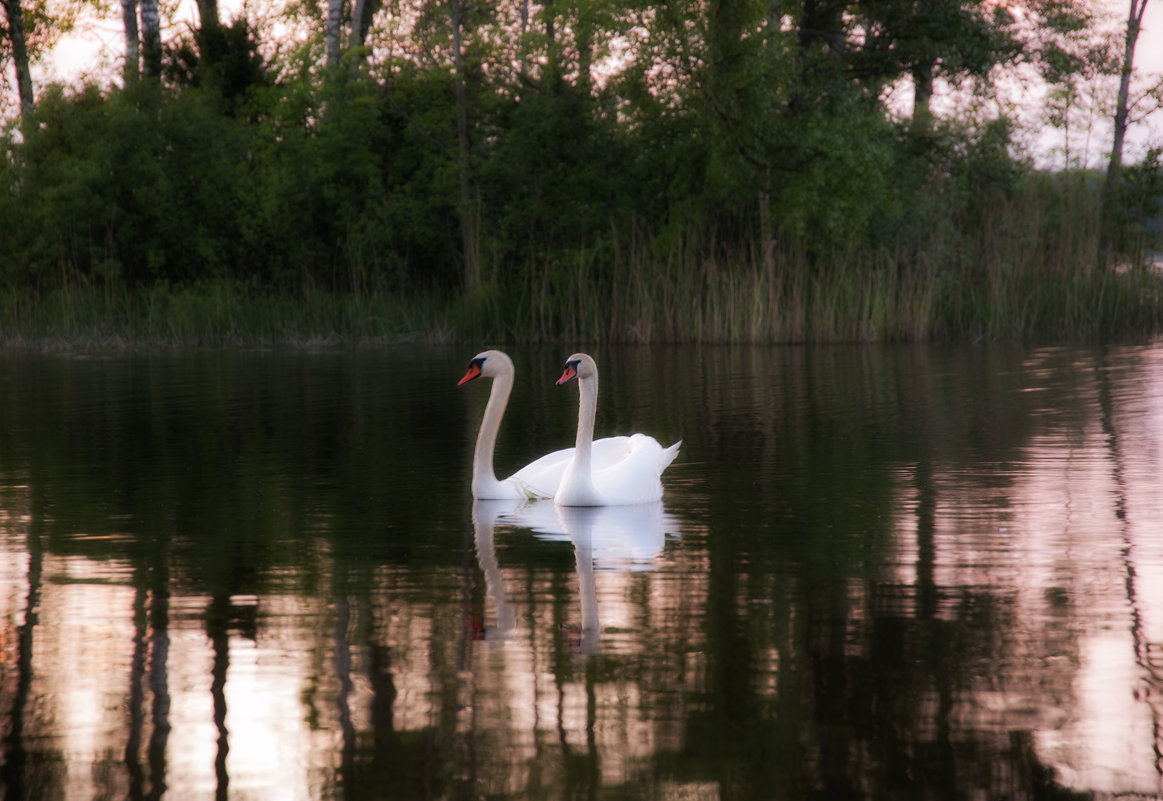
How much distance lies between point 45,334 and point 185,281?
3.73 m

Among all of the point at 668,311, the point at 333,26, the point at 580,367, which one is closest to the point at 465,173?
the point at 333,26

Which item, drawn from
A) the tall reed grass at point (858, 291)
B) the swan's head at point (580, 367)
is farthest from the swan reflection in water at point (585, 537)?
the tall reed grass at point (858, 291)

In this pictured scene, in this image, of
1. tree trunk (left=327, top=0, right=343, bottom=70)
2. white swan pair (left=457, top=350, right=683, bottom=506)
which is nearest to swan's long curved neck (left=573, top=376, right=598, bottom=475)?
white swan pair (left=457, top=350, right=683, bottom=506)

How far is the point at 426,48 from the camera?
2781cm

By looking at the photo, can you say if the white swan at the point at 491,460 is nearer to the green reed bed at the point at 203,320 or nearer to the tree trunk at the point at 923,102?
the green reed bed at the point at 203,320

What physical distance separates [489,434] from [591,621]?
10.6 ft

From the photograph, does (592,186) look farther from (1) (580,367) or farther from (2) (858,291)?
(1) (580,367)

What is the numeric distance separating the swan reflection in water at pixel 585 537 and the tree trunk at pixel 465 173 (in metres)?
18.8

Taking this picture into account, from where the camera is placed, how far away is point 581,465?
7.54m

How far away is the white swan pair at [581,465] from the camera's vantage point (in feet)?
24.8

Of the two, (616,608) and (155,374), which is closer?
(616,608)

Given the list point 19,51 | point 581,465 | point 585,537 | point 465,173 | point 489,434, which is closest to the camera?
point 585,537

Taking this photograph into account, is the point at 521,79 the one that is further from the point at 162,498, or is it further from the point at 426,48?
the point at 162,498

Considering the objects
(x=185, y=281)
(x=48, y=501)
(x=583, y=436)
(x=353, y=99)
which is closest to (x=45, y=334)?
(x=185, y=281)
